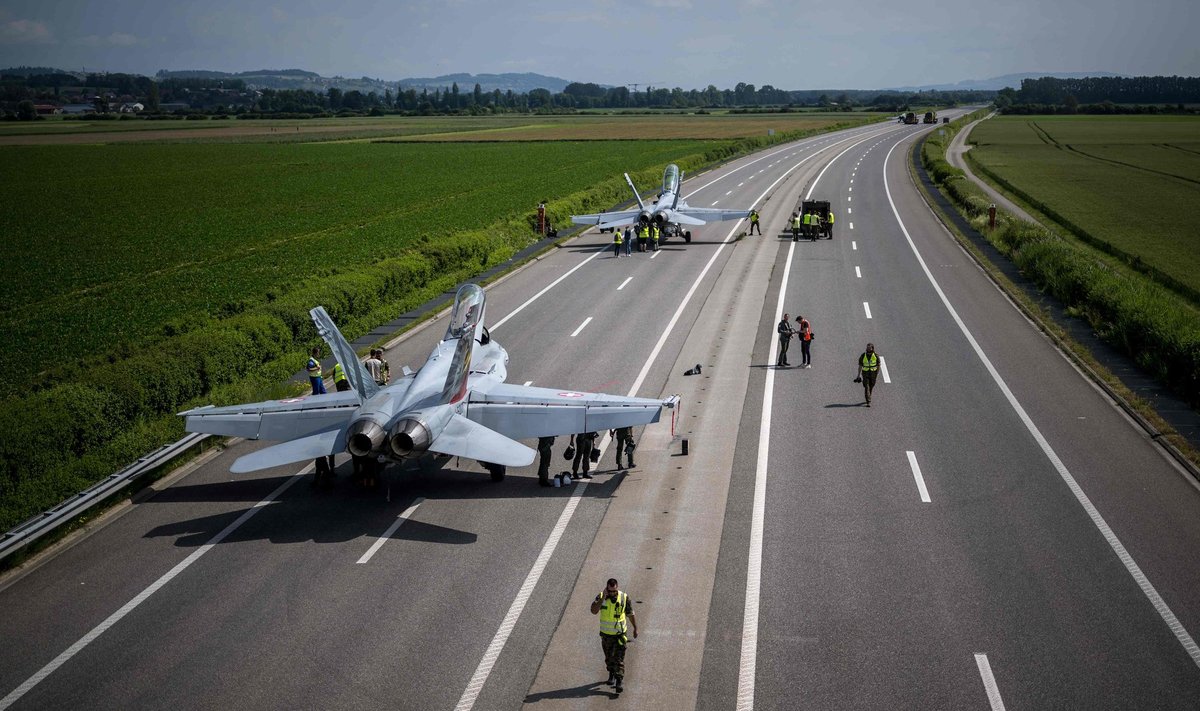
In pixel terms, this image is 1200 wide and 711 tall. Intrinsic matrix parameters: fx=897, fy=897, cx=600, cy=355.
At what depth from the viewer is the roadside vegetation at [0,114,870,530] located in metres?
23.1

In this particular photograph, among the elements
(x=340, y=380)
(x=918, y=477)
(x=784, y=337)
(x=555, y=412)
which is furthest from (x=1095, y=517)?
(x=340, y=380)

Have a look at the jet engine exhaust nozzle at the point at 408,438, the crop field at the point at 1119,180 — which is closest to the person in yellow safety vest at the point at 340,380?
the jet engine exhaust nozzle at the point at 408,438

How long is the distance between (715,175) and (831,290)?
56.3m

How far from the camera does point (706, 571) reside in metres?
17.3

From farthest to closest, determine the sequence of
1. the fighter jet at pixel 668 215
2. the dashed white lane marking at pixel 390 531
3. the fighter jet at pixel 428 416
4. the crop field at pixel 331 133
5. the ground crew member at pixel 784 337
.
Result: the crop field at pixel 331 133 → the fighter jet at pixel 668 215 → the ground crew member at pixel 784 337 → the fighter jet at pixel 428 416 → the dashed white lane marking at pixel 390 531

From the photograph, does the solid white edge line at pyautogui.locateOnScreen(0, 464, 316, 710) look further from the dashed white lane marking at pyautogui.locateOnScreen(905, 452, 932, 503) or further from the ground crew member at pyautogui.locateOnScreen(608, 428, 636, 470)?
the dashed white lane marking at pyautogui.locateOnScreen(905, 452, 932, 503)

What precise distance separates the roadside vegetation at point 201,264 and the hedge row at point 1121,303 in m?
27.7

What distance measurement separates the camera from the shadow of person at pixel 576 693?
13.6 m

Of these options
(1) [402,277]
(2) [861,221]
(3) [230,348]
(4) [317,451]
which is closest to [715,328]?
(1) [402,277]

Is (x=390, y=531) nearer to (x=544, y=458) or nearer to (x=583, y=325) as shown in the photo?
(x=544, y=458)

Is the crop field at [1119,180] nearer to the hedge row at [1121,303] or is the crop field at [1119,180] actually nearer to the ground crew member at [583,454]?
the hedge row at [1121,303]

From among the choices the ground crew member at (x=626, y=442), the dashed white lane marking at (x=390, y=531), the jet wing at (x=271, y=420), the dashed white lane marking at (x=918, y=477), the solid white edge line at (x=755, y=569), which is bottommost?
the dashed white lane marking at (x=390, y=531)

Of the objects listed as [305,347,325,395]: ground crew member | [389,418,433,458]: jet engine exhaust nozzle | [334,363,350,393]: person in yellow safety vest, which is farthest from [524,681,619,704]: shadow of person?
[305,347,325,395]: ground crew member

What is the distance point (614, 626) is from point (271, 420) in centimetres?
1060
